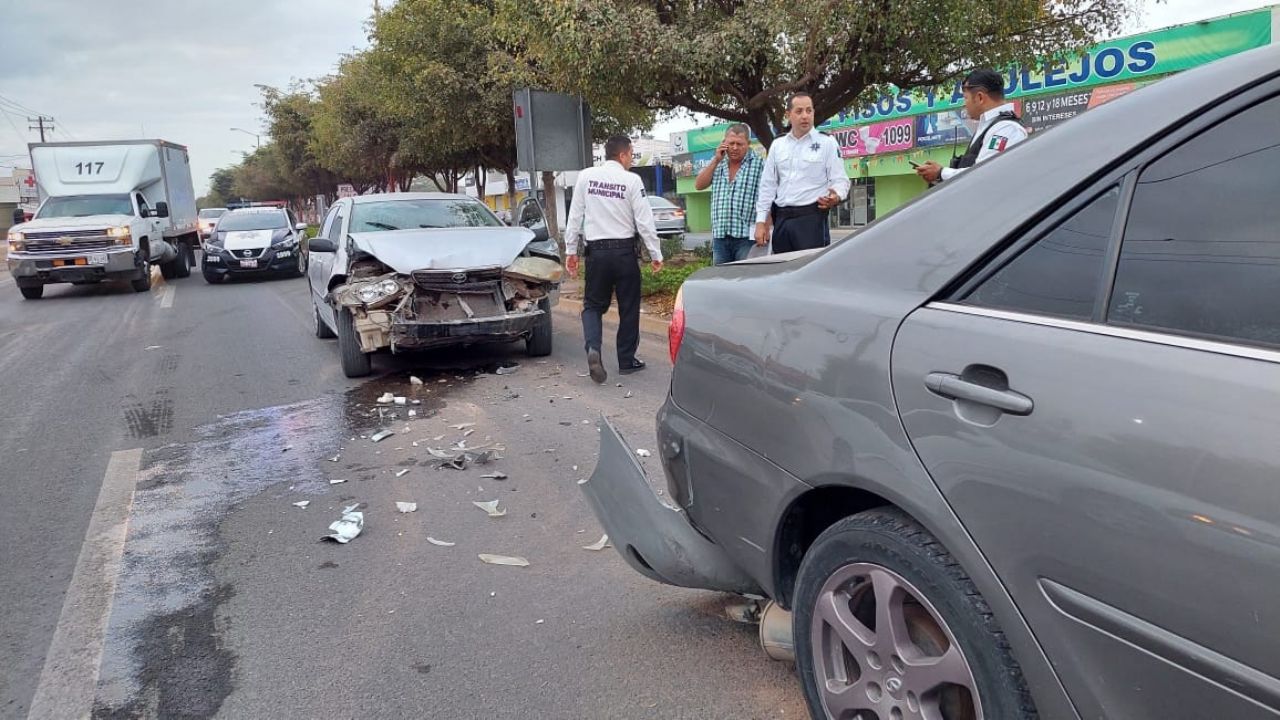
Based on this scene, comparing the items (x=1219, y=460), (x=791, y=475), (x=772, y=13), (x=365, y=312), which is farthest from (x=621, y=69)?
(x=1219, y=460)

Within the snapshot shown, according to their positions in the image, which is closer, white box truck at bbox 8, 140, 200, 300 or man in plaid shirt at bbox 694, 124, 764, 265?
man in plaid shirt at bbox 694, 124, 764, 265

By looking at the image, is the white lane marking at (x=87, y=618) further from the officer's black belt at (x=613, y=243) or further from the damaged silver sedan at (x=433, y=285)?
the officer's black belt at (x=613, y=243)

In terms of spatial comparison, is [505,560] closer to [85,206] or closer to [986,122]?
[986,122]

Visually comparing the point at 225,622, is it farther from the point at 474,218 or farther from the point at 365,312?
the point at 474,218

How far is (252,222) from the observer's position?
20.1 meters

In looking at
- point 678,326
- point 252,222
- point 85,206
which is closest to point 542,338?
point 678,326

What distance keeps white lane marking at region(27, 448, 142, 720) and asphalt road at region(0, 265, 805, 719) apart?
1 cm

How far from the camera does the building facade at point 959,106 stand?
17.3m

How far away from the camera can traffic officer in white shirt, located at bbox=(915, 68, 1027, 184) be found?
5.05 m

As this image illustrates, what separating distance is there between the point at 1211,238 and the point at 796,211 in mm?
5277

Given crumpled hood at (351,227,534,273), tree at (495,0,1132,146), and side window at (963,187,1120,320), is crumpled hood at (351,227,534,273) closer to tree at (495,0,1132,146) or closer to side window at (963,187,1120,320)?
tree at (495,0,1132,146)

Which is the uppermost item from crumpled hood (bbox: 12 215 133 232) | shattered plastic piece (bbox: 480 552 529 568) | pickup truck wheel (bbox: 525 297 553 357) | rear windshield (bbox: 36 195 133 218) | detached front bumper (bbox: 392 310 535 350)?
rear windshield (bbox: 36 195 133 218)

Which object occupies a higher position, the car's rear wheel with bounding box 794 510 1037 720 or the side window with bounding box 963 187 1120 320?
the side window with bounding box 963 187 1120 320

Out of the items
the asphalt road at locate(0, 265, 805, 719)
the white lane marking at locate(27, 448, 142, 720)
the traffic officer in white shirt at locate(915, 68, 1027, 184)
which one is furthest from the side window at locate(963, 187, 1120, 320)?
the traffic officer in white shirt at locate(915, 68, 1027, 184)
